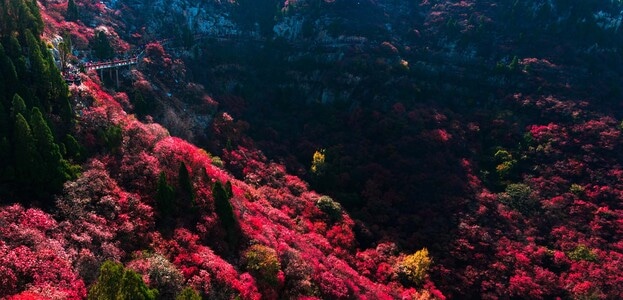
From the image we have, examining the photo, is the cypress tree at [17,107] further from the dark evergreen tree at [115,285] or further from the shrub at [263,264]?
the shrub at [263,264]

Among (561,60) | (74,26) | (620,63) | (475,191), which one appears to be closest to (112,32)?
(74,26)

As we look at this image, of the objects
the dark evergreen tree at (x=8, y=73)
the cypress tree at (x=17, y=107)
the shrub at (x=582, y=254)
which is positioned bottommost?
the shrub at (x=582, y=254)

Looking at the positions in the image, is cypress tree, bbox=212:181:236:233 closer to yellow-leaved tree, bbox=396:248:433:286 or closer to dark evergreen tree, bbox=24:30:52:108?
dark evergreen tree, bbox=24:30:52:108

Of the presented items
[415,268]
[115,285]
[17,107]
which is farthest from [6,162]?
[415,268]

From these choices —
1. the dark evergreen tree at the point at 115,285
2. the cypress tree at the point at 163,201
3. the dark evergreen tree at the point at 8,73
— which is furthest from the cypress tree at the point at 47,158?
the dark evergreen tree at the point at 115,285

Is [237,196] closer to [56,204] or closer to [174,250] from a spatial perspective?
[174,250]

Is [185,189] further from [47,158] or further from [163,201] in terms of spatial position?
[47,158]

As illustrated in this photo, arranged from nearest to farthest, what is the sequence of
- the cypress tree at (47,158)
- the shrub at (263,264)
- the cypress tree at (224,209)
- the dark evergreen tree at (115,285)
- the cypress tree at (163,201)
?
the dark evergreen tree at (115,285)
the cypress tree at (47,158)
the shrub at (263,264)
the cypress tree at (163,201)
the cypress tree at (224,209)

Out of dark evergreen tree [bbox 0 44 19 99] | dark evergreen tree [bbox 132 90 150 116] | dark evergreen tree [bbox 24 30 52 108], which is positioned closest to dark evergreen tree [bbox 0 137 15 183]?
dark evergreen tree [bbox 0 44 19 99]

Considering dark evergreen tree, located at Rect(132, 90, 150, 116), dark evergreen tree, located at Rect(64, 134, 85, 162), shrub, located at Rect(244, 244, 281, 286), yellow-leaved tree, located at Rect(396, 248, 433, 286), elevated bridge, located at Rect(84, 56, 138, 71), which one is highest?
elevated bridge, located at Rect(84, 56, 138, 71)
